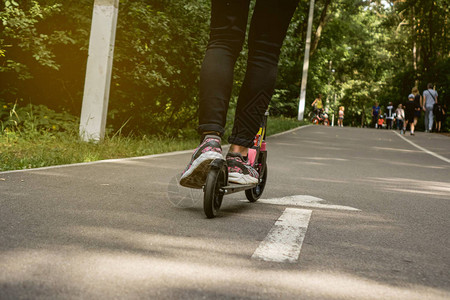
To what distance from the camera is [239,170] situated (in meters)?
3.54

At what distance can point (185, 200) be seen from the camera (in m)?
3.87

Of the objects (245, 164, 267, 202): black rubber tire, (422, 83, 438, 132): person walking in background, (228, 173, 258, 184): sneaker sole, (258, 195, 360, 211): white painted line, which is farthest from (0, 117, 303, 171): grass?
(422, 83, 438, 132): person walking in background

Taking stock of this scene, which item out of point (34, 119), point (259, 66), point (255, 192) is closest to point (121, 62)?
point (34, 119)

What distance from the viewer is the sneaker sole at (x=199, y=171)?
3.22m

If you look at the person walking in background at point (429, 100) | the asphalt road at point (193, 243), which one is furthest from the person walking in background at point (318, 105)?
the asphalt road at point (193, 243)

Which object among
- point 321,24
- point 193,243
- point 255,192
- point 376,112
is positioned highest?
point 321,24

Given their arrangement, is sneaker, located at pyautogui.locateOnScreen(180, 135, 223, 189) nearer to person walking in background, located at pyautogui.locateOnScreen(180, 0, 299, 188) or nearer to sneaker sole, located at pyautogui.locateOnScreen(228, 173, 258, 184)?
person walking in background, located at pyautogui.locateOnScreen(180, 0, 299, 188)

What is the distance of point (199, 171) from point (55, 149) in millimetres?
4105

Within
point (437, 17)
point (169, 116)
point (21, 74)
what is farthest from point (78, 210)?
point (437, 17)

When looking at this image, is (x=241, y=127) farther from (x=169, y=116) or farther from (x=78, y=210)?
(x=169, y=116)

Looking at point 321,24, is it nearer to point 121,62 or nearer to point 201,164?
point 121,62

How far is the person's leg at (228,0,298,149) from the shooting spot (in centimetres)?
365

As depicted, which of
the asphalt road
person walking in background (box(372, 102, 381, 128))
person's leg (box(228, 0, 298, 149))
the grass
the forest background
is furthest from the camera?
person walking in background (box(372, 102, 381, 128))

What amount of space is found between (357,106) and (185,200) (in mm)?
67288
